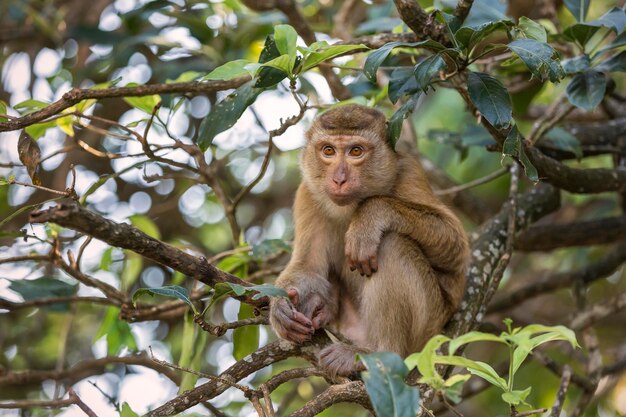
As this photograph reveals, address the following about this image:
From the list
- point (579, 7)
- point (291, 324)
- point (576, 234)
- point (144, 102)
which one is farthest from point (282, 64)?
point (576, 234)

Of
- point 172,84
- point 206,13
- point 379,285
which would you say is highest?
point 206,13

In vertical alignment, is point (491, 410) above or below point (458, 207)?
below

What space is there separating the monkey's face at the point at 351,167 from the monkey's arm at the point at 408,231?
0.53 ft

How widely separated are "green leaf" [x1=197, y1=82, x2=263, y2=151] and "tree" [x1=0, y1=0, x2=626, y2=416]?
2 centimetres

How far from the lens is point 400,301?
16.6ft

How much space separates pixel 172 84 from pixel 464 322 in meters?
2.44

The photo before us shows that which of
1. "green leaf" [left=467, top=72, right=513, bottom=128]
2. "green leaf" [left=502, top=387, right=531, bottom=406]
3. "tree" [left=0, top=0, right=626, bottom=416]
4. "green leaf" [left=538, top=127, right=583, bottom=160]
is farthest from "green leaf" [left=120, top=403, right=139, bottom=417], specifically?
"green leaf" [left=538, top=127, right=583, bottom=160]

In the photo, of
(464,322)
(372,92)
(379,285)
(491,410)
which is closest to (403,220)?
(379,285)

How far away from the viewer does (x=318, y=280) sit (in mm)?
5590

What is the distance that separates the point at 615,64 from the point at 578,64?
1.27 feet

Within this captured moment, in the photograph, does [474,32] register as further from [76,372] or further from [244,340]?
[76,372]

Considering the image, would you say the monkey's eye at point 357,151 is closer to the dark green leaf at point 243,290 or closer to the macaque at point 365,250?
the macaque at point 365,250

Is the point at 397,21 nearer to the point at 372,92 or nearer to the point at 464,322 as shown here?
the point at 372,92

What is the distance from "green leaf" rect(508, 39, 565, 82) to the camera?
393cm
